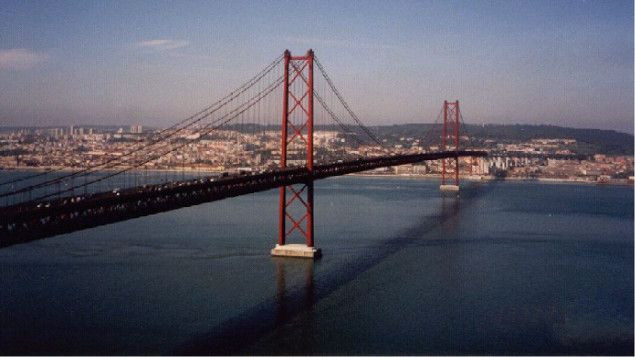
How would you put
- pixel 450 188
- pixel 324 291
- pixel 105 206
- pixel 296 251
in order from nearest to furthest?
1. pixel 105 206
2. pixel 324 291
3. pixel 296 251
4. pixel 450 188

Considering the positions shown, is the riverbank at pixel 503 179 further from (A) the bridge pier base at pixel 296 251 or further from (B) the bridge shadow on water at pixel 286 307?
(A) the bridge pier base at pixel 296 251

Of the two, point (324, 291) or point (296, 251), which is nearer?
point (324, 291)

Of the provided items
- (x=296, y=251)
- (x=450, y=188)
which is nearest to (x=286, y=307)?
(x=296, y=251)

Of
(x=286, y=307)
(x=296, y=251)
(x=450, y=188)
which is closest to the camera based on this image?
(x=286, y=307)

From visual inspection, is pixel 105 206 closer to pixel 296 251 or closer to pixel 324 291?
pixel 324 291

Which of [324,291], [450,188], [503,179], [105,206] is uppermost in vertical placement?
[105,206]

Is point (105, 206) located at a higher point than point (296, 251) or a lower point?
higher

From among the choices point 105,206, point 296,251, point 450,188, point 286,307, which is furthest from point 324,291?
point 450,188

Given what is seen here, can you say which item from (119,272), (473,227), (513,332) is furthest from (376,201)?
(513,332)
